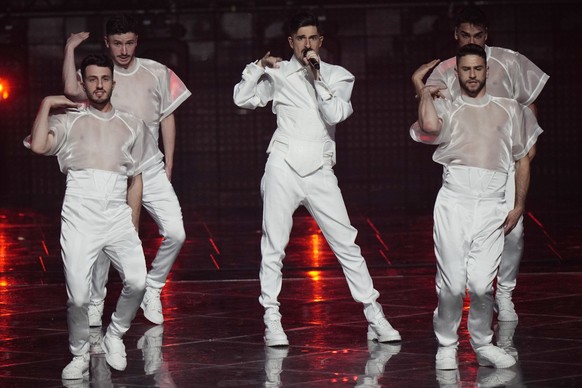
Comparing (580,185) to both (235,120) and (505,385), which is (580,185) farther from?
(505,385)

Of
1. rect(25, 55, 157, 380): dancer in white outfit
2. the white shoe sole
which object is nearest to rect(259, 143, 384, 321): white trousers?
the white shoe sole

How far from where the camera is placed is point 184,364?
663 centimetres

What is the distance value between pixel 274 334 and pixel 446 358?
1.03 metres

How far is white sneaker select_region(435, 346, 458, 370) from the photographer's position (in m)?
6.38

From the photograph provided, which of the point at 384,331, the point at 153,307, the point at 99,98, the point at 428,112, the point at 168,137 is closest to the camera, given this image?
the point at 428,112

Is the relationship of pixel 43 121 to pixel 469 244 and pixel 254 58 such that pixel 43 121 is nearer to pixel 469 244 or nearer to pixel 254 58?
pixel 469 244

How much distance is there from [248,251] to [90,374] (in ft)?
13.3

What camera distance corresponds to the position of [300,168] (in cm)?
701

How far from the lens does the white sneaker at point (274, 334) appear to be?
6.98 m

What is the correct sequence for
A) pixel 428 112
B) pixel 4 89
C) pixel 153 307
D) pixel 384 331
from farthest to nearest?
pixel 4 89 → pixel 153 307 → pixel 384 331 → pixel 428 112

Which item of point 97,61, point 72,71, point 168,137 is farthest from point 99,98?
point 168,137

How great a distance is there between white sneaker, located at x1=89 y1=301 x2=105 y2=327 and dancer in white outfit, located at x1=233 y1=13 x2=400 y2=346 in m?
0.98

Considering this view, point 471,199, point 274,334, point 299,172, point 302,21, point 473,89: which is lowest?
point 274,334

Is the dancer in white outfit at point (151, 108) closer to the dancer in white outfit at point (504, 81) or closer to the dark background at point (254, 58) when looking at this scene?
the dancer in white outfit at point (504, 81)
